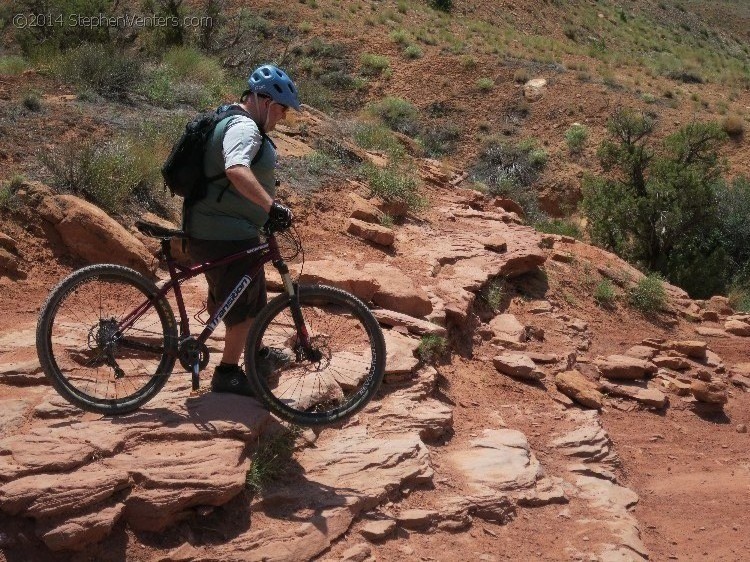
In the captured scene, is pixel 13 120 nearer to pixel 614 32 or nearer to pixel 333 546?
pixel 333 546

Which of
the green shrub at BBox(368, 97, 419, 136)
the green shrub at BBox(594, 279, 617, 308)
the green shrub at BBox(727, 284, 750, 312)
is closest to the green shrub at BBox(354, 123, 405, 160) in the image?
the green shrub at BBox(594, 279, 617, 308)

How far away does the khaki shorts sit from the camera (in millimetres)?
4250

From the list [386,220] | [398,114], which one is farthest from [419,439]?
[398,114]

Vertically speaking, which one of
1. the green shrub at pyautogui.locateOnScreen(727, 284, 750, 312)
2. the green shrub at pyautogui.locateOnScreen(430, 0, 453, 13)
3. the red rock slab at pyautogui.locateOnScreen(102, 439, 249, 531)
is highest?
the green shrub at pyautogui.locateOnScreen(430, 0, 453, 13)

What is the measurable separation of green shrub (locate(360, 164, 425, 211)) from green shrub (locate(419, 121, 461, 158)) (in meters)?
10.6

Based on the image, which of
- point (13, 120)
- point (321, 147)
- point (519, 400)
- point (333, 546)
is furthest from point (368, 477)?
point (321, 147)

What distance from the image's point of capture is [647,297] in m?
9.83

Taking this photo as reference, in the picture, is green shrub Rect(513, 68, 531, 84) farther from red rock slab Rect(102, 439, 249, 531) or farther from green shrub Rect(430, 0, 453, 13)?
red rock slab Rect(102, 439, 249, 531)

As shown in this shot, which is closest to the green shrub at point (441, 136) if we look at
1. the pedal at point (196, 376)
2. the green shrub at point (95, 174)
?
the green shrub at point (95, 174)

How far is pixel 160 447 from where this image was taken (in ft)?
12.8

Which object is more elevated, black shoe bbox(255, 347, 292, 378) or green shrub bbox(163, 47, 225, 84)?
green shrub bbox(163, 47, 225, 84)

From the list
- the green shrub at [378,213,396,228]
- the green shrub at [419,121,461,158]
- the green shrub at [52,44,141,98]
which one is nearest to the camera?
the green shrub at [378,213,396,228]

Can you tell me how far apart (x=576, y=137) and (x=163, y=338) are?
60.1ft

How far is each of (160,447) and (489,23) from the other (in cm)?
3084
